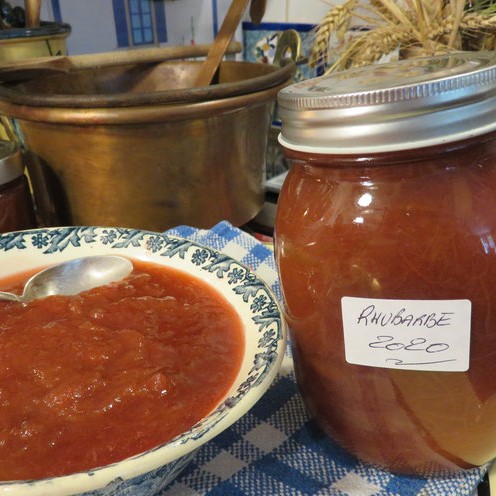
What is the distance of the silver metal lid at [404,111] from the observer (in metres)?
0.39

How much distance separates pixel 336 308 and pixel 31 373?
0.29m

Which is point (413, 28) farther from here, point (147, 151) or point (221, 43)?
point (147, 151)

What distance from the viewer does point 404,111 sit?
391mm

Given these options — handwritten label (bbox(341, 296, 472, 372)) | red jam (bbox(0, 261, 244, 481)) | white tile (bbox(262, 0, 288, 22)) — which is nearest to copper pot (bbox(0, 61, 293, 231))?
red jam (bbox(0, 261, 244, 481))

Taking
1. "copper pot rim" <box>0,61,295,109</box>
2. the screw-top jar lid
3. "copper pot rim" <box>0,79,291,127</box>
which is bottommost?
the screw-top jar lid

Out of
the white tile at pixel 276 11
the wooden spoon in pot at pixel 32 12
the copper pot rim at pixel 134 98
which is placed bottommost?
the copper pot rim at pixel 134 98

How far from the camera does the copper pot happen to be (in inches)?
31.7

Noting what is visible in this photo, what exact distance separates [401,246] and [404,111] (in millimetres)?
98

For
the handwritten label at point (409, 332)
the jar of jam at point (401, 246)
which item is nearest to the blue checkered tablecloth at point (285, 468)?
the jar of jam at point (401, 246)

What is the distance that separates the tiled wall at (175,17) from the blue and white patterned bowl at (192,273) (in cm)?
82

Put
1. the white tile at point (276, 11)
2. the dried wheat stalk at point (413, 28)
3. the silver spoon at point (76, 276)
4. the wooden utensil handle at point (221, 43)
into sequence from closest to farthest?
the silver spoon at point (76, 276)
the dried wheat stalk at point (413, 28)
the wooden utensil handle at point (221, 43)
the white tile at point (276, 11)

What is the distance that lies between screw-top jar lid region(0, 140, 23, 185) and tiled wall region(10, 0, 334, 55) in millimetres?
593

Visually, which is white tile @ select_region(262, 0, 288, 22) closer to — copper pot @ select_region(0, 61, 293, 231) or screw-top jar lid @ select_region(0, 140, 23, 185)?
copper pot @ select_region(0, 61, 293, 231)

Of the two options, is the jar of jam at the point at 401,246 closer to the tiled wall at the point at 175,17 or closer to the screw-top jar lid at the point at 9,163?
the screw-top jar lid at the point at 9,163
